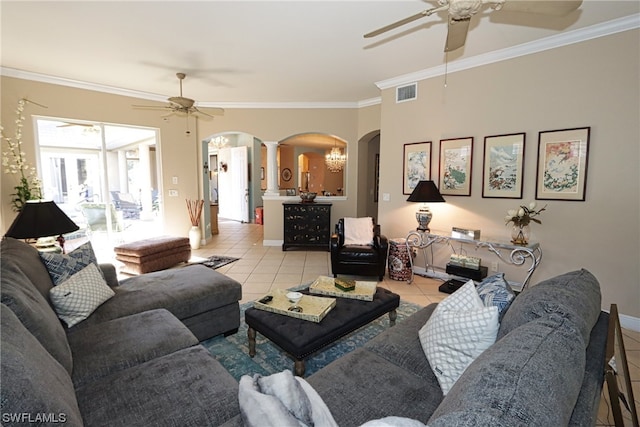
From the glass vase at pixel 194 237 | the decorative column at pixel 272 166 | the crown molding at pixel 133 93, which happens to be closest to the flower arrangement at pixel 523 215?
the crown molding at pixel 133 93

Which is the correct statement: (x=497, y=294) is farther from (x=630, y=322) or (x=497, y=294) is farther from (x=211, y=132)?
(x=211, y=132)

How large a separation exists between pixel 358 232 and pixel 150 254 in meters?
3.00

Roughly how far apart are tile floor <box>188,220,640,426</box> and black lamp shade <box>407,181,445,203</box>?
118 centimetres

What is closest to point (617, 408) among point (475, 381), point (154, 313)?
point (475, 381)

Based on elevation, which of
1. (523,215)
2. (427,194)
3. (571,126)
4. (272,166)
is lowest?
(523,215)

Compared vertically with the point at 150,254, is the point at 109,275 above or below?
above

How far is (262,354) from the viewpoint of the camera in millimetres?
2381

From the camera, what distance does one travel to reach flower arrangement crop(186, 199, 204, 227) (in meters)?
5.82

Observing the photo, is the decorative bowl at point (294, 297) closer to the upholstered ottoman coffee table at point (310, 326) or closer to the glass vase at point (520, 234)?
the upholstered ottoman coffee table at point (310, 326)

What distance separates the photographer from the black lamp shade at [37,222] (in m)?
2.38

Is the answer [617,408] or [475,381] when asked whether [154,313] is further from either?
[617,408]

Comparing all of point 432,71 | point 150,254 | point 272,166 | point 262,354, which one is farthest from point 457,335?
point 272,166

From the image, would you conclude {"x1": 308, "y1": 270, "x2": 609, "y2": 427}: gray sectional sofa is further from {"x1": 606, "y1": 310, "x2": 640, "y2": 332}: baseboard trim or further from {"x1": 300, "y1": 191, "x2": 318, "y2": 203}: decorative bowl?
{"x1": 300, "y1": 191, "x2": 318, "y2": 203}: decorative bowl

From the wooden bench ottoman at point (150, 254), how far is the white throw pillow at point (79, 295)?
2.02 m
